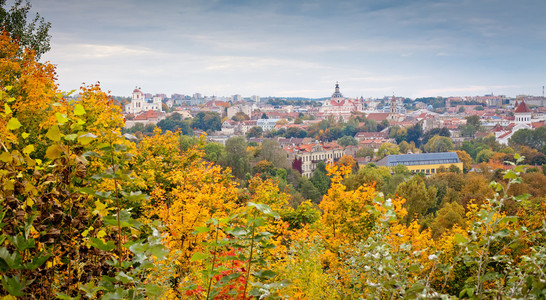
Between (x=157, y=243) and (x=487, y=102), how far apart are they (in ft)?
536

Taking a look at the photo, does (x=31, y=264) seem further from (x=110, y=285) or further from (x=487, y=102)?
(x=487, y=102)

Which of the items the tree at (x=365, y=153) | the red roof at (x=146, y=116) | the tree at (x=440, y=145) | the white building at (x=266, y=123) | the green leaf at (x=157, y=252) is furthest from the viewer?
the white building at (x=266, y=123)

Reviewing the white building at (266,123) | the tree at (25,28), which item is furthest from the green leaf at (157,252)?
the white building at (266,123)

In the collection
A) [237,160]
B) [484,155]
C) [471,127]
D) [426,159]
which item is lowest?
[426,159]

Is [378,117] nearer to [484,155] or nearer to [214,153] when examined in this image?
[484,155]

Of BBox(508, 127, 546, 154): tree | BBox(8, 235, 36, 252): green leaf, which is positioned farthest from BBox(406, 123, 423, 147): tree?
BBox(8, 235, 36, 252): green leaf

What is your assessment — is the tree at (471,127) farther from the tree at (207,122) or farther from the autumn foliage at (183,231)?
the autumn foliage at (183,231)

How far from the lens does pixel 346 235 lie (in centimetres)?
833

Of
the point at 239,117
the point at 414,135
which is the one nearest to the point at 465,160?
the point at 414,135

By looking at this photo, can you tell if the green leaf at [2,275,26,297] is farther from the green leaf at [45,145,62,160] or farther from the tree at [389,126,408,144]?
the tree at [389,126,408,144]

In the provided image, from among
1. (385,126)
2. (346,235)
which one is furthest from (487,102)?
(346,235)

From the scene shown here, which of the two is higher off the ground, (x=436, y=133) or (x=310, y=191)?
(x=436, y=133)

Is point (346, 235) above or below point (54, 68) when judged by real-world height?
below

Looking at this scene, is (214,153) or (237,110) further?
(237,110)
